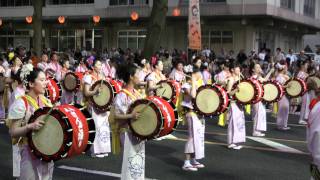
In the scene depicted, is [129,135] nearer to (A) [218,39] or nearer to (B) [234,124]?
(B) [234,124]

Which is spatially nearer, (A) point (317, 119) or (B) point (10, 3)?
(A) point (317, 119)

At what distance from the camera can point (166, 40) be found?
2975 cm

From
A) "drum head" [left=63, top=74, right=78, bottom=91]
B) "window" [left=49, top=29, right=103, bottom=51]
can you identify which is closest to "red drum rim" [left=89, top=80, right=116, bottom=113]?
"drum head" [left=63, top=74, right=78, bottom=91]

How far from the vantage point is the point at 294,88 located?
11.8 m

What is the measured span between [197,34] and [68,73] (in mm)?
4935

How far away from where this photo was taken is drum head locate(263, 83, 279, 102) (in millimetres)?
10805

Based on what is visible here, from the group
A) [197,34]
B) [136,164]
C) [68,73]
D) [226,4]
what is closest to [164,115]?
[136,164]

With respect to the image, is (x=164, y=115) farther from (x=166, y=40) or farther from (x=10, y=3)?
(x=10, y=3)

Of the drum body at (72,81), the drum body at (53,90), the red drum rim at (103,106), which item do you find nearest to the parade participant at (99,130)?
the red drum rim at (103,106)

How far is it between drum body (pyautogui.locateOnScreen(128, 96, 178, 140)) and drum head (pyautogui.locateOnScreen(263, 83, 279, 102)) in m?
5.86

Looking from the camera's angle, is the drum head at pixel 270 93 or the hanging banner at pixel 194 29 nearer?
the drum head at pixel 270 93

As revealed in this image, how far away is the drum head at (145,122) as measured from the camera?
17.4ft

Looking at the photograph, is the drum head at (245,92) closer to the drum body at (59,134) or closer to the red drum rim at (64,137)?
the drum body at (59,134)

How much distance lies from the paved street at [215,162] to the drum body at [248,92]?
0.92 meters
